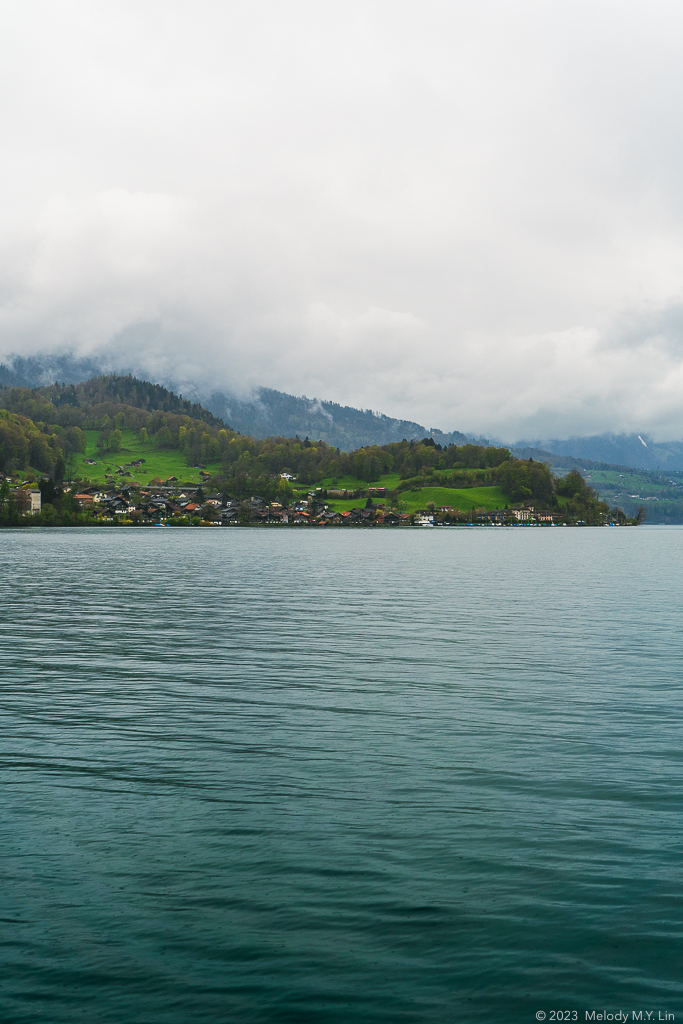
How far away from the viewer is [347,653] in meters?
36.4

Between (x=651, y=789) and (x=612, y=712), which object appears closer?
(x=651, y=789)

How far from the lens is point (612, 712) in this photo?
990 inches

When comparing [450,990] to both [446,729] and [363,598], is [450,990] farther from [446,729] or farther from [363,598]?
[363,598]

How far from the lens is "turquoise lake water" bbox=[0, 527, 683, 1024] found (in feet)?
35.2

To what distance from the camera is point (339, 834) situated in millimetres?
15359

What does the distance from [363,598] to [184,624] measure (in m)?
19.6

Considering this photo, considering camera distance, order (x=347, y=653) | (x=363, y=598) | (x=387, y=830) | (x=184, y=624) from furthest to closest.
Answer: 1. (x=363, y=598)
2. (x=184, y=624)
3. (x=347, y=653)
4. (x=387, y=830)

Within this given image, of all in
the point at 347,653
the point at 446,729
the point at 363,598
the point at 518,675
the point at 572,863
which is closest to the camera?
the point at 572,863

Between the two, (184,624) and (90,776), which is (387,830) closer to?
A: (90,776)

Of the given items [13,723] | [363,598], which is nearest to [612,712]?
[13,723]

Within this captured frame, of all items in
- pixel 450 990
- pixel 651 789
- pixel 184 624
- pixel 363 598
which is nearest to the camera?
pixel 450 990

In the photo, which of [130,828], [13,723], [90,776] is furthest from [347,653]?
[130,828]

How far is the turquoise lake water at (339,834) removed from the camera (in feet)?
35.2

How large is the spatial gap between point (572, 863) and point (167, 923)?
7.58 m
